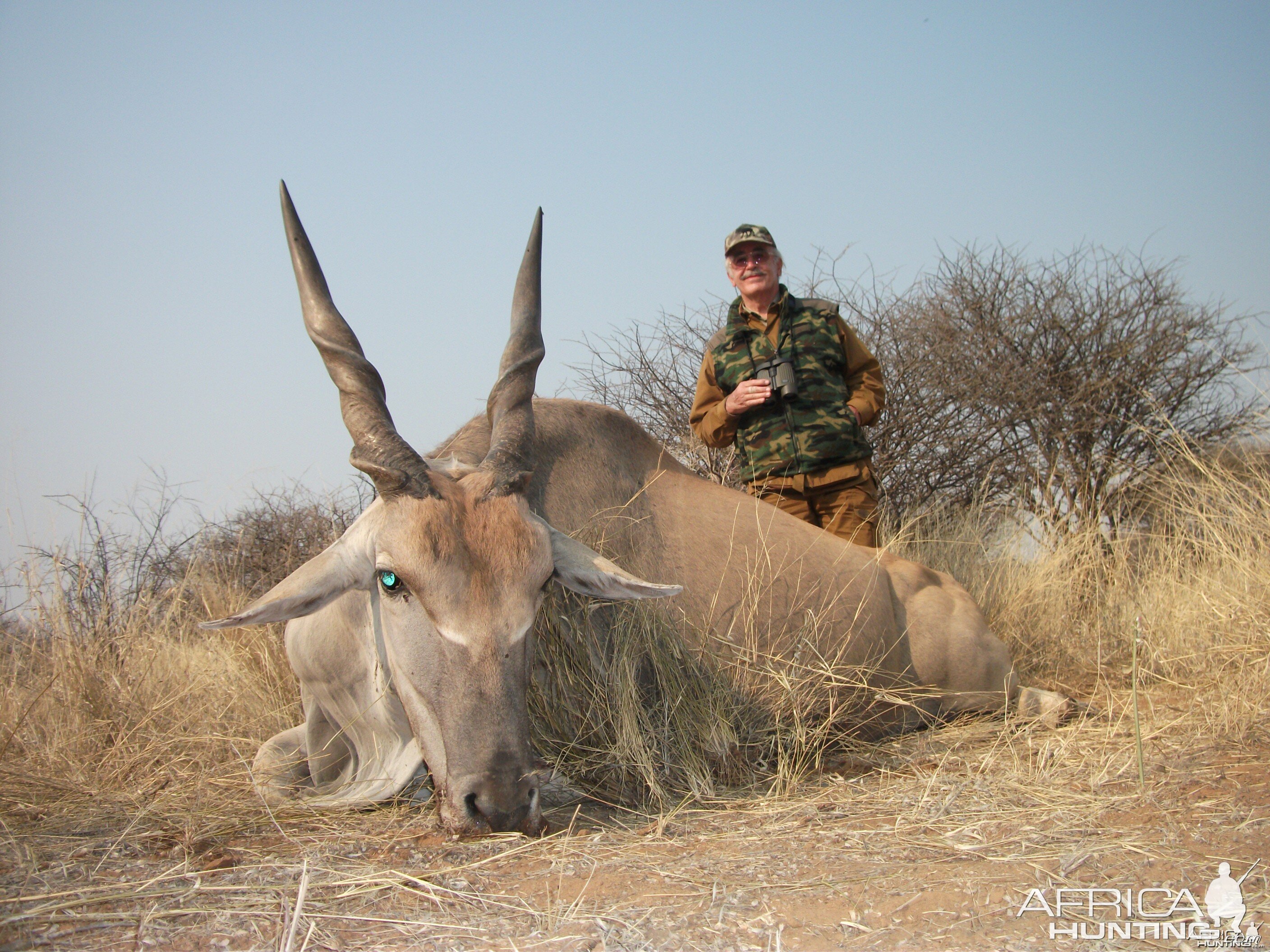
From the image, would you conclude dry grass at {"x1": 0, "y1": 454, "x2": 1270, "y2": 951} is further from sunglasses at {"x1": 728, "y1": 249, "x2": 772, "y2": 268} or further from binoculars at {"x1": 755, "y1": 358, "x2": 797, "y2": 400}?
sunglasses at {"x1": 728, "y1": 249, "x2": 772, "y2": 268}

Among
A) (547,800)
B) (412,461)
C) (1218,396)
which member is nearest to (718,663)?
(547,800)

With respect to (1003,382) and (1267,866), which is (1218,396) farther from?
(1267,866)

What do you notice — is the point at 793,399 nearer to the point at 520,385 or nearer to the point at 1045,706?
the point at 1045,706

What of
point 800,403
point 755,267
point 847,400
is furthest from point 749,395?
point 755,267

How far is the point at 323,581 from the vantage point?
3.05 m

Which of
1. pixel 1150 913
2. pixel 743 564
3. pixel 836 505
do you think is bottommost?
pixel 1150 913

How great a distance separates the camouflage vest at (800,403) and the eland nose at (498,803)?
302cm

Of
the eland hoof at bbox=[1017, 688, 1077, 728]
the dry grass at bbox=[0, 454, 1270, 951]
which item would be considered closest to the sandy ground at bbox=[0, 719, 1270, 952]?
the dry grass at bbox=[0, 454, 1270, 951]

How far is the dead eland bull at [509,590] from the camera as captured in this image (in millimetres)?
2885

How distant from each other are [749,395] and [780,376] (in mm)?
212

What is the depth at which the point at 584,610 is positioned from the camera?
378 cm

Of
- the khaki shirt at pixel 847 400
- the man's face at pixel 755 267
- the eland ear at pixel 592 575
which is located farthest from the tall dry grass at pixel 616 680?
the man's face at pixel 755 267

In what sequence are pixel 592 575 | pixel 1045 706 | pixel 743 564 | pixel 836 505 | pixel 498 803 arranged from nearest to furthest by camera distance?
1. pixel 498 803
2. pixel 592 575
3. pixel 743 564
4. pixel 1045 706
5. pixel 836 505

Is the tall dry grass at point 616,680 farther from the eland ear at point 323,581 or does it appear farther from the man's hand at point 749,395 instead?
the man's hand at point 749,395
